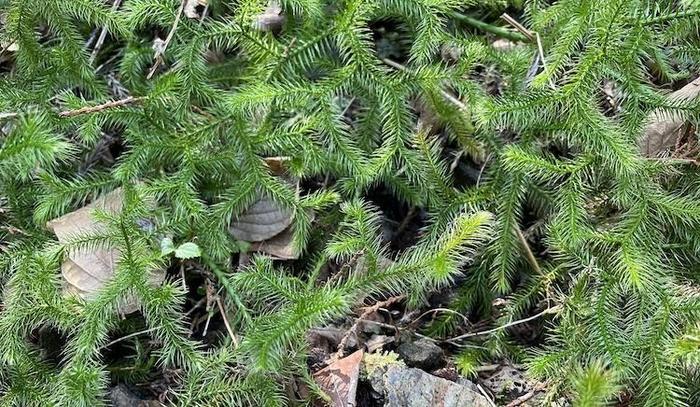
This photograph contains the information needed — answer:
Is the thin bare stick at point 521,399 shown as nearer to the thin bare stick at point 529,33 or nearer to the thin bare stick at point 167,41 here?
the thin bare stick at point 529,33

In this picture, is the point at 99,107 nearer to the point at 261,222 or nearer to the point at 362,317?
the point at 261,222

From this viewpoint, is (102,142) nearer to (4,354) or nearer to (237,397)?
(4,354)

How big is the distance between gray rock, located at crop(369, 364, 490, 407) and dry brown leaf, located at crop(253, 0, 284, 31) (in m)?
1.17

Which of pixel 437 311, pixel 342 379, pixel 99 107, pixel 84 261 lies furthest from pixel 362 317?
pixel 99 107

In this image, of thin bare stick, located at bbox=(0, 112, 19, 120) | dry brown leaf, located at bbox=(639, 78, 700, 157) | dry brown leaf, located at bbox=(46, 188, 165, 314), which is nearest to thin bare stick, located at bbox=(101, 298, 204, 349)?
dry brown leaf, located at bbox=(46, 188, 165, 314)

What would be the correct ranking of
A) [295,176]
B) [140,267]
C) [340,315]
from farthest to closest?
[295,176] < [140,267] < [340,315]

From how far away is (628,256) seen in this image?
1896 millimetres

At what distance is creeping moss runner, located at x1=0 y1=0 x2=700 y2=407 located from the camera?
6.09 feet

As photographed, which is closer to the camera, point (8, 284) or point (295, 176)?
point (8, 284)

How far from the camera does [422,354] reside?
198 centimetres

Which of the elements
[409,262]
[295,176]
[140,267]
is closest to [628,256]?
[409,262]

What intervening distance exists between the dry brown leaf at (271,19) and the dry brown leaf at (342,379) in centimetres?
110

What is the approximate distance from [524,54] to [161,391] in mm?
1486

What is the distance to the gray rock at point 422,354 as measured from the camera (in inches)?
77.4
